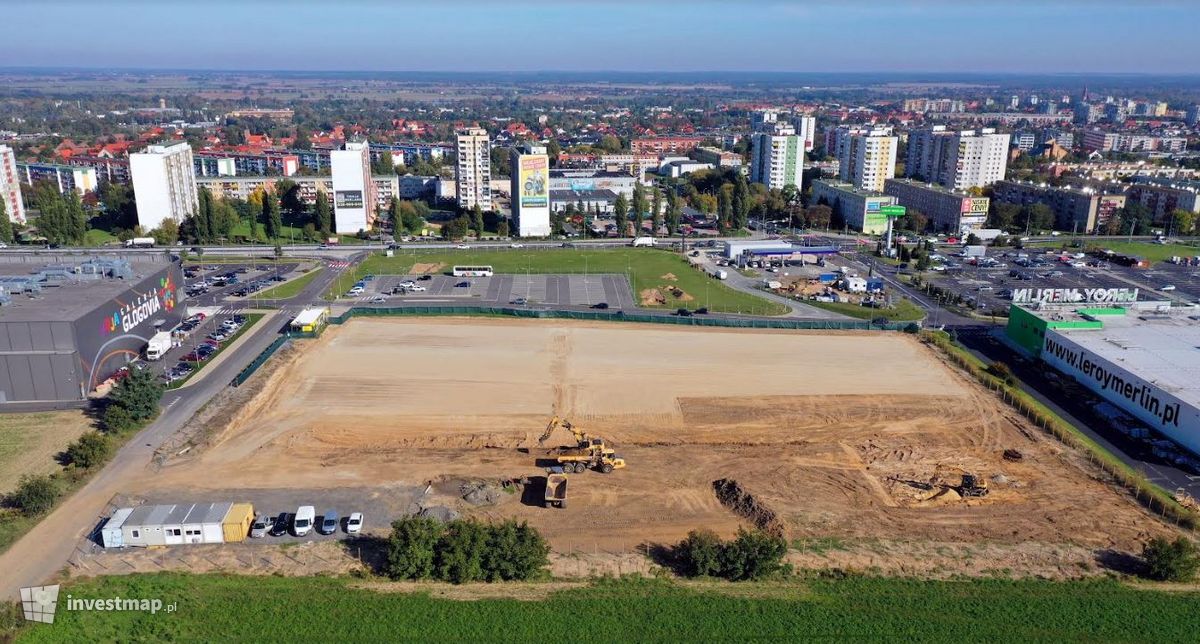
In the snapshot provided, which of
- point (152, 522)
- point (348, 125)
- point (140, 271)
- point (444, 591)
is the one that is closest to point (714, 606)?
point (444, 591)

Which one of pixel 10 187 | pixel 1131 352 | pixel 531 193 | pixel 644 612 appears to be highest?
pixel 10 187

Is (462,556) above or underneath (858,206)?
underneath

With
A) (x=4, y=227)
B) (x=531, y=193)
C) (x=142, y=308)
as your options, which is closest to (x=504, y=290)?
(x=142, y=308)

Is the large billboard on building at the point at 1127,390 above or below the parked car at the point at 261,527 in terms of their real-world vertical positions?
above

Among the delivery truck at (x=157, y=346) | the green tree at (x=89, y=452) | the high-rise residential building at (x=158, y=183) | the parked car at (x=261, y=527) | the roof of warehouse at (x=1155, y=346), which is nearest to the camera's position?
the parked car at (x=261, y=527)

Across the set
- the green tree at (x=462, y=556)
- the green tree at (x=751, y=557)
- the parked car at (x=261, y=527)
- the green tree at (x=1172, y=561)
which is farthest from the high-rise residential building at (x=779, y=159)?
the parked car at (x=261, y=527)

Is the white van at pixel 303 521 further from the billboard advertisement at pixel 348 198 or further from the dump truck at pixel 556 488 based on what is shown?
the billboard advertisement at pixel 348 198

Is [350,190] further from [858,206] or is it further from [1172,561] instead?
[1172,561]
